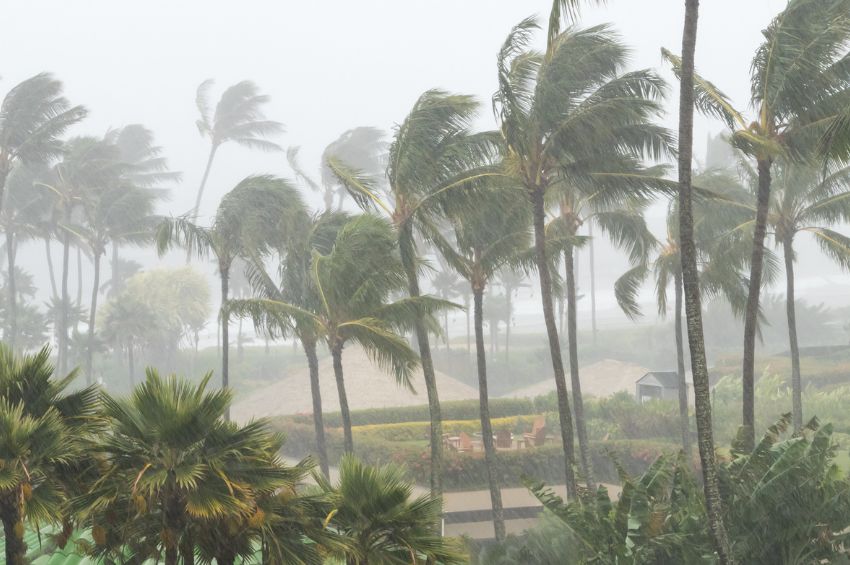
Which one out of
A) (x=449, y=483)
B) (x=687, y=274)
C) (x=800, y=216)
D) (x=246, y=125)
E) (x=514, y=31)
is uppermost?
(x=246, y=125)

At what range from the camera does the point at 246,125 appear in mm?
75625

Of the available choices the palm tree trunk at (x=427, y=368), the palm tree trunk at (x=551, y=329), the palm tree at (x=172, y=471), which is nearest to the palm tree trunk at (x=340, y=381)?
the palm tree trunk at (x=427, y=368)

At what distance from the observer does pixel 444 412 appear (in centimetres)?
3941

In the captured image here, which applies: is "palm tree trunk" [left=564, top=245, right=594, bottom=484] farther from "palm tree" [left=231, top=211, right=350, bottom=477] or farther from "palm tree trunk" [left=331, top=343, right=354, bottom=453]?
"palm tree" [left=231, top=211, right=350, bottom=477]

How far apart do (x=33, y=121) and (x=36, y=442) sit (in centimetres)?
3471

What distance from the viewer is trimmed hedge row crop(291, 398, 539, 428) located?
130ft

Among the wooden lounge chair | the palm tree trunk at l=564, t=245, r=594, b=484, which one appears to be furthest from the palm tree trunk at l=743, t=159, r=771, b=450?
the wooden lounge chair

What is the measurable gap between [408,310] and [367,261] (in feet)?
4.82

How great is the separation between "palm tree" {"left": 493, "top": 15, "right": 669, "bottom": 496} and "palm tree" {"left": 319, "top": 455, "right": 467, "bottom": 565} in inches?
334

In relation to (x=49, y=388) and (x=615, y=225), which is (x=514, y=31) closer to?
(x=615, y=225)

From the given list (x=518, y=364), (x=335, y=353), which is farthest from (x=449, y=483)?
(x=518, y=364)

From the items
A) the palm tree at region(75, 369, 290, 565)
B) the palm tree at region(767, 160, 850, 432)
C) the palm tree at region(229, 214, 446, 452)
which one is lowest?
the palm tree at region(75, 369, 290, 565)

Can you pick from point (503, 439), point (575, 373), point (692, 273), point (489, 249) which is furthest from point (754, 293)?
point (503, 439)

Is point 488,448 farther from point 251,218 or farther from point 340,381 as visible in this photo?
point 251,218
